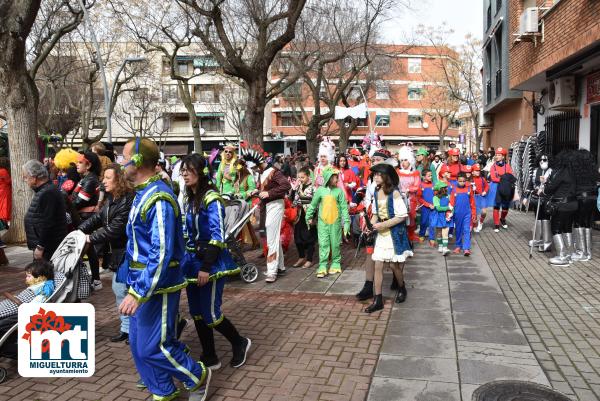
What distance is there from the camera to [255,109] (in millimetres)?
15328

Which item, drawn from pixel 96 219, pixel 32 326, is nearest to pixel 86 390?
pixel 32 326

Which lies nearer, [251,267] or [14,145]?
[251,267]

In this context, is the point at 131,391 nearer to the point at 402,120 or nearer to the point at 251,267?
the point at 251,267

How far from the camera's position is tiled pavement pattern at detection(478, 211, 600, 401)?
4.32m

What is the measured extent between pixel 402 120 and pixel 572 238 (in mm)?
53713

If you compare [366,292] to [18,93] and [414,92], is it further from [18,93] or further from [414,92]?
[414,92]

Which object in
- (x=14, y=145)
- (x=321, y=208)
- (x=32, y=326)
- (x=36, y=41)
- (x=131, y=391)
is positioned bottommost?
(x=131, y=391)

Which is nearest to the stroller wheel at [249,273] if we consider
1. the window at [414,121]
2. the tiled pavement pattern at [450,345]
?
the tiled pavement pattern at [450,345]

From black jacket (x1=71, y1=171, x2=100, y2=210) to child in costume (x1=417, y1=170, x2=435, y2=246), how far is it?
5.99m

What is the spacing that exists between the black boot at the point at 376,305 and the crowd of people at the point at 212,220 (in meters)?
0.02

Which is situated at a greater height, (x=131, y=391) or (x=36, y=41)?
(x=36, y=41)

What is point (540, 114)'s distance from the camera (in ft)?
56.3

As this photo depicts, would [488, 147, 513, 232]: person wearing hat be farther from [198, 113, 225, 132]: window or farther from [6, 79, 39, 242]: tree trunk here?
[198, 113, 225, 132]: window

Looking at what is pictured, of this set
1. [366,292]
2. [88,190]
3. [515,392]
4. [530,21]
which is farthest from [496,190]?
[88,190]
